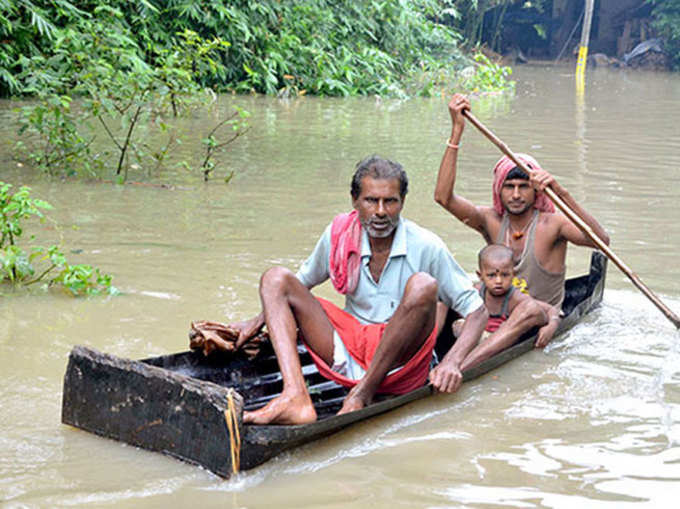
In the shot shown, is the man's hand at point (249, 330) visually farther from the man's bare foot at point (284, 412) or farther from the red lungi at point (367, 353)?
the man's bare foot at point (284, 412)

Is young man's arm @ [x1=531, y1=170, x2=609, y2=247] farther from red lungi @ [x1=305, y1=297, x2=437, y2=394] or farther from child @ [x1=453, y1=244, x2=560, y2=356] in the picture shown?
red lungi @ [x1=305, y1=297, x2=437, y2=394]

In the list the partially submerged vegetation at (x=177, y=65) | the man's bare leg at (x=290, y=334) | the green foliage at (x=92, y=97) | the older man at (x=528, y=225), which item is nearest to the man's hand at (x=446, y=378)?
the man's bare leg at (x=290, y=334)

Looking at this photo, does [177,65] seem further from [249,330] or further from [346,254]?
[346,254]

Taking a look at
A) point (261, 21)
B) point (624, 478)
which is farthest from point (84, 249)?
point (261, 21)

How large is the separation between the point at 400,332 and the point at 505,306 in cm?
148

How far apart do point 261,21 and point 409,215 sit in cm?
996

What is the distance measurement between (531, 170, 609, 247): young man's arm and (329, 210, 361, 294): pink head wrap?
1.28 meters

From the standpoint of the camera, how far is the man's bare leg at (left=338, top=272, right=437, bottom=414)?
3.78m

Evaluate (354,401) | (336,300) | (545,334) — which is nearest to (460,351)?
(354,401)

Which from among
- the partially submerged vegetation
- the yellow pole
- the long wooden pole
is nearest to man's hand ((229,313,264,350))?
the long wooden pole

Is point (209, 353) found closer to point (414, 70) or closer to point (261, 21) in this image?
point (261, 21)

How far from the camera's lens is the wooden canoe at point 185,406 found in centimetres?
333

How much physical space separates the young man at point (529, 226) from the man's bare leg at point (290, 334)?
1460mm

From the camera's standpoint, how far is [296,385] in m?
3.62
